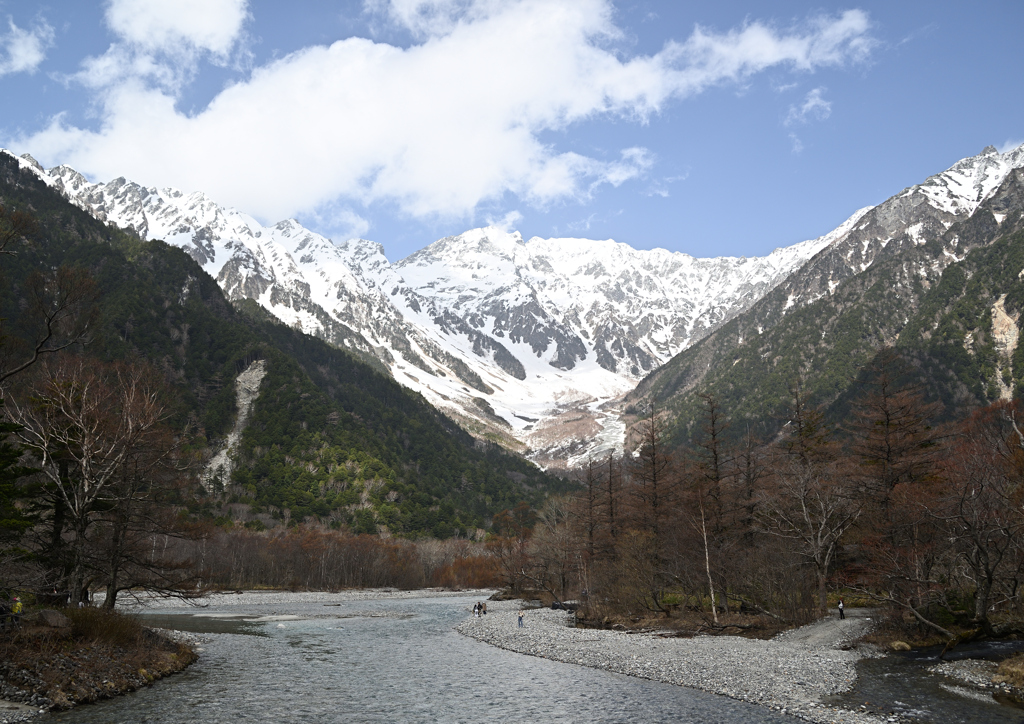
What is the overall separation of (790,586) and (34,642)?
152ft

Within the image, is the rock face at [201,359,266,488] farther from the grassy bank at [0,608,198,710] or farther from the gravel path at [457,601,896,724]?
the grassy bank at [0,608,198,710]

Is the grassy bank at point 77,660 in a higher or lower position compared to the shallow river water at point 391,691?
higher

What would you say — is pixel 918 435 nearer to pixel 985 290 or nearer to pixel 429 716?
pixel 429 716

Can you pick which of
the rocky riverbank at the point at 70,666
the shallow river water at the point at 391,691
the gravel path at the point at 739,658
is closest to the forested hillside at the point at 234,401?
the shallow river water at the point at 391,691

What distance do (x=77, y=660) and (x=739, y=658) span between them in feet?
107

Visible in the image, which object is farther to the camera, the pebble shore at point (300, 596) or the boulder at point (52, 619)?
the pebble shore at point (300, 596)

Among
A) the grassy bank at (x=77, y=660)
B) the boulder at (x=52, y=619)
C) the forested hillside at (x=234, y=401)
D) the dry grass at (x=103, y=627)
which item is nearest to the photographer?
the grassy bank at (x=77, y=660)

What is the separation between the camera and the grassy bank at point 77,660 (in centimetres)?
2377

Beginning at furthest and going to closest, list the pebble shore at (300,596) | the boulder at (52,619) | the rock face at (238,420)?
1. the rock face at (238,420)
2. the pebble shore at (300,596)
3. the boulder at (52,619)

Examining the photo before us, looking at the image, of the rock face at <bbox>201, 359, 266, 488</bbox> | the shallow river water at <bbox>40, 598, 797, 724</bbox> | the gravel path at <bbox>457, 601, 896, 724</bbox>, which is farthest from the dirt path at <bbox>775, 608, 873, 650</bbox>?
the rock face at <bbox>201, 359, 266, 488</bbox>

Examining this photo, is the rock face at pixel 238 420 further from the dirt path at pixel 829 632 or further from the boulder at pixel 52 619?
the dirt path at pixel 829 632

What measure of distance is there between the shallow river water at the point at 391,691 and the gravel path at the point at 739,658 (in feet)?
4.92

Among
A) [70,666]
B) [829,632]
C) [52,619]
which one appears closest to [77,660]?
[70,666]

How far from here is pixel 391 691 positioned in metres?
31.2
